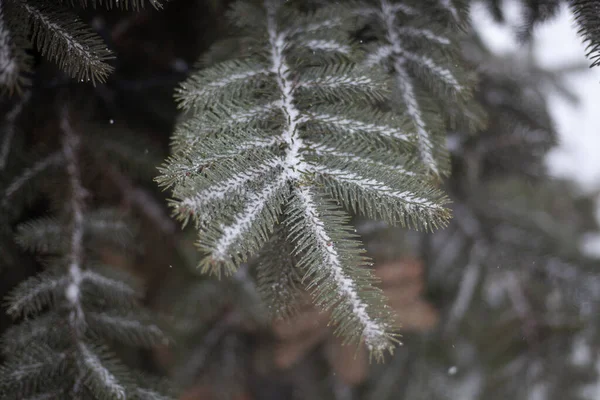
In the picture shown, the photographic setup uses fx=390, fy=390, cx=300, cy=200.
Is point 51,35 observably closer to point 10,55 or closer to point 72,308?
point 10,55

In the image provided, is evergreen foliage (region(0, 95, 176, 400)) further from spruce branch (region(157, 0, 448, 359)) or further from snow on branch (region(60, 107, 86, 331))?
spruce branch (region(157, 0, 448, 359))

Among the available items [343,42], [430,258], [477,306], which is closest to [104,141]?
[343,42]

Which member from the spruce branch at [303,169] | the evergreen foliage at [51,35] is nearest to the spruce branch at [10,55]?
the evergreen foliage at [51,35]

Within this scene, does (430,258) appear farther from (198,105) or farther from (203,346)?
(198,105)

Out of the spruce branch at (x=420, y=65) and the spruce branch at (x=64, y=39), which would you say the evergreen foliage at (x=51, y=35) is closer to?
the spruce branch at (x=64, y=39)

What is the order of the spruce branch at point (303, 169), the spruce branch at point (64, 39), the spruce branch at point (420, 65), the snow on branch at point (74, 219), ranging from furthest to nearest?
the snow on branch at point (74, 219) < the spruce branch at point (420, 65) < the spruce branch at point (64, 39) < the spruce branch at point (303, 169)

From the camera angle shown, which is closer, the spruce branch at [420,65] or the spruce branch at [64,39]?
the spruce branch at [64,39]

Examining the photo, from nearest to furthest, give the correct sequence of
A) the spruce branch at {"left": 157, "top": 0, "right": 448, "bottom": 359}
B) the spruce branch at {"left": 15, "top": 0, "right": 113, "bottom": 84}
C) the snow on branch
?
the spruce branch at {"left": 157, "top": 0, "right": 448, "bottom": 359} → the spruce branch at {"left": 15, "top": 0, "right": 113, "bottom": 84} → the snow on branch

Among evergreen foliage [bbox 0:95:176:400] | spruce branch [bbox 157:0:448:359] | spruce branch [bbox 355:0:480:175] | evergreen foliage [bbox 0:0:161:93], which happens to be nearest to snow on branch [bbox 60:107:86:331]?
evergreen foliage [bbox 0:95:176:400]

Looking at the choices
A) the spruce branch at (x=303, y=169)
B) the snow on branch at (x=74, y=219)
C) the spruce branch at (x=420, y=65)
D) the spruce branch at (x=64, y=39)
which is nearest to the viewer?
the spruce branch at (x=303, y=169)

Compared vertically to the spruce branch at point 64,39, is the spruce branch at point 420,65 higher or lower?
higher

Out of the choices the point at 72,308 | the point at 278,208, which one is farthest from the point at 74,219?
the point at 278,208
